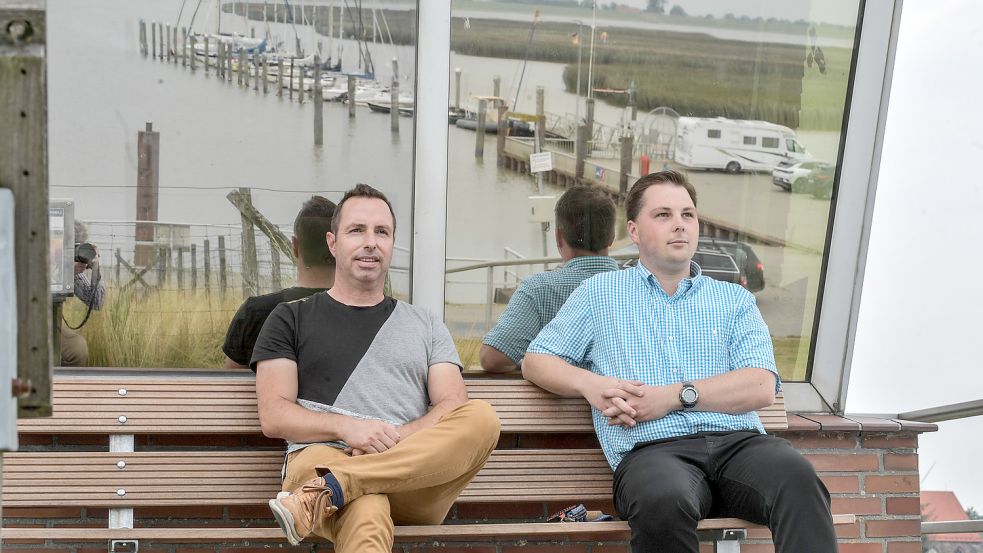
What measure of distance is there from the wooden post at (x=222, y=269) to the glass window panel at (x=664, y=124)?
88cm

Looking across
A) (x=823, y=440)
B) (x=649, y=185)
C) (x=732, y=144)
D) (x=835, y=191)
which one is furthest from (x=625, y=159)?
(x=823, y=440)

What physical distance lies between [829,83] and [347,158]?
208 centimetres

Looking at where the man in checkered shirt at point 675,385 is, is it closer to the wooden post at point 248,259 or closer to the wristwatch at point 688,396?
the wristwatch at point 688,396

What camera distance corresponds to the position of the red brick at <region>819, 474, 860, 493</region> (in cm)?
452

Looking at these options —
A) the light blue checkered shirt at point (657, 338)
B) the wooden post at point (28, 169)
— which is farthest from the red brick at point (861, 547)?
the wooden post at point (28, 169)

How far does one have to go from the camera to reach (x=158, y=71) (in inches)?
Result: 161

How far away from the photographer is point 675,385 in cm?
365

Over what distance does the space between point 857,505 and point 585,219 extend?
1.63 meters

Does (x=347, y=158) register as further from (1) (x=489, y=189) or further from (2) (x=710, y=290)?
(2) (x=710, y=290)

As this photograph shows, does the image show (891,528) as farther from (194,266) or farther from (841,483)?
(194,266)

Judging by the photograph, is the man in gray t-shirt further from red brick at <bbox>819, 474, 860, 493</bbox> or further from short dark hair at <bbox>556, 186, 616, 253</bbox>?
red brick at <bbox>819, 474, 860, 493</bbox>

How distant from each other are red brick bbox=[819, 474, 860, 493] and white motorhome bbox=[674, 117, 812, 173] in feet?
4.35

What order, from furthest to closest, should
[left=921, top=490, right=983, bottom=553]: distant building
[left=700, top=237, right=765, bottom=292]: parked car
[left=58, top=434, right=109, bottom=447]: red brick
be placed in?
[left=921, top=490, right=983, bottom=553]: distant building < [left=700, top=237, right=765, bottom=292]: parked car < [left=58, top=434, right=109, bottom=447]: red brick

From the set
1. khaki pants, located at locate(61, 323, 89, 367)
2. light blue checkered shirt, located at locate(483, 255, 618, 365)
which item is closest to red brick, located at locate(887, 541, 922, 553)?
light blue checkered shirt, located at locate(483, 255, 618, 365)
